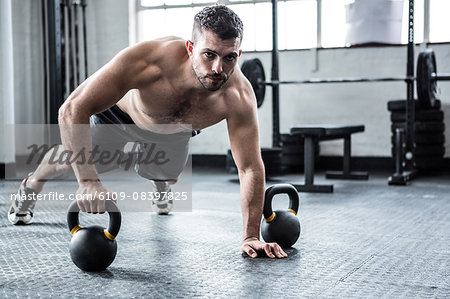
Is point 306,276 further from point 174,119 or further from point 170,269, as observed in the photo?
point 174,119

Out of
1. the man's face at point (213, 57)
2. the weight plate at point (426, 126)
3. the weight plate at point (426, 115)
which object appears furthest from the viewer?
the weight plate at point (426, 115)

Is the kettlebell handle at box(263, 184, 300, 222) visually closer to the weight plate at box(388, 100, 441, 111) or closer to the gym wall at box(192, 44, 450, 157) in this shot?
the weight plate at box(388, 100, 441, 111)

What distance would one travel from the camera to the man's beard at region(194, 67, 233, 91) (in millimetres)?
1862

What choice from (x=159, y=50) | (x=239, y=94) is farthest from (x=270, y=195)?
(x=159, y=50)

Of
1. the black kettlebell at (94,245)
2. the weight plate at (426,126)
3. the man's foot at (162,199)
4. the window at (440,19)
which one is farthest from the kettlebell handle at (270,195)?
the window at (440,19)

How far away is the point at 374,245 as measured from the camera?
7.89 ft

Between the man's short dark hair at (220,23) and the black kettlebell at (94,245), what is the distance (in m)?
0.68

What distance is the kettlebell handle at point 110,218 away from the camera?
5.98 ft

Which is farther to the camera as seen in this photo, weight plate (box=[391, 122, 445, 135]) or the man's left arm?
weight plate (box=[391, 122, 445, 135])

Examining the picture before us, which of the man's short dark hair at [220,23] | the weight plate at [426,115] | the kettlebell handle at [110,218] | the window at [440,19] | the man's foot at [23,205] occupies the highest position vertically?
the window at [440,19]

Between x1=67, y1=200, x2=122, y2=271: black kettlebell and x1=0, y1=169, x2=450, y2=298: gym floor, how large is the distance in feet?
0.12

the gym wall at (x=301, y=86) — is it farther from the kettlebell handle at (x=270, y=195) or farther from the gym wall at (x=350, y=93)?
the kettlebell handle at (x=270, y=195)

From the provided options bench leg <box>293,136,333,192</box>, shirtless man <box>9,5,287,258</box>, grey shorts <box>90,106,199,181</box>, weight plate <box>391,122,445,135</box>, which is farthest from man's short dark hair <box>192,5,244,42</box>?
weight plate <box>391,122,445,135</box>

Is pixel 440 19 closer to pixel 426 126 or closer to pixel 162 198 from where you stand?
pixel 426 126
